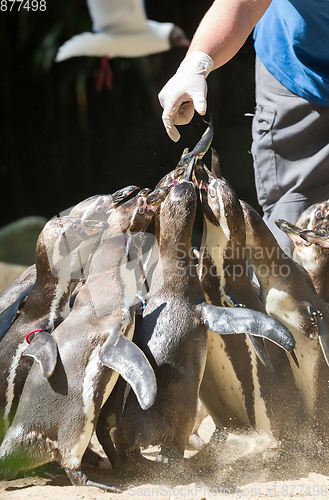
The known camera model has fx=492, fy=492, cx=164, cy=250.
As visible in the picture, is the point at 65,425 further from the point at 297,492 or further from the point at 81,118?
the point at 81,118

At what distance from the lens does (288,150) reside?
9.28 feet

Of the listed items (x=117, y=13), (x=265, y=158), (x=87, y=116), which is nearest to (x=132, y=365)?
(x=265, y=158)

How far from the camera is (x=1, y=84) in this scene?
6.29 metres

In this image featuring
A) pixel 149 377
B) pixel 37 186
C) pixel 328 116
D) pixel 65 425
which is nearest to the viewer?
pixel 149 377

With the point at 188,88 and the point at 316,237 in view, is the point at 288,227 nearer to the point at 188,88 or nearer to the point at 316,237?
the point at 316,237

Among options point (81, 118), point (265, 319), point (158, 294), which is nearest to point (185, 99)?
point (158, 294)

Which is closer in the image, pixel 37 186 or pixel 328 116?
pixel 328 116

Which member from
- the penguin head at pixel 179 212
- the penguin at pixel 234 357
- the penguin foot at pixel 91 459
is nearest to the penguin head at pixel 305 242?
the penguin at pixel 234 357

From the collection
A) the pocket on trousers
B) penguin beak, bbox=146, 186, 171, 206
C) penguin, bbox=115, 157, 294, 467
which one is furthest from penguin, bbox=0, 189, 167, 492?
the pocket on trousers

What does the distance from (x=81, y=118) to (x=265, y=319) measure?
17.3 feet

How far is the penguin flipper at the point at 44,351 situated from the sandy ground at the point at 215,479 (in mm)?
361

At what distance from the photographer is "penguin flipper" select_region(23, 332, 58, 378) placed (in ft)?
5.16

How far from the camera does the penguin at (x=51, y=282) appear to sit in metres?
1.83

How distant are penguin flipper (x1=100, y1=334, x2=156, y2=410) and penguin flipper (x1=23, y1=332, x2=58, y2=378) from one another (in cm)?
17
